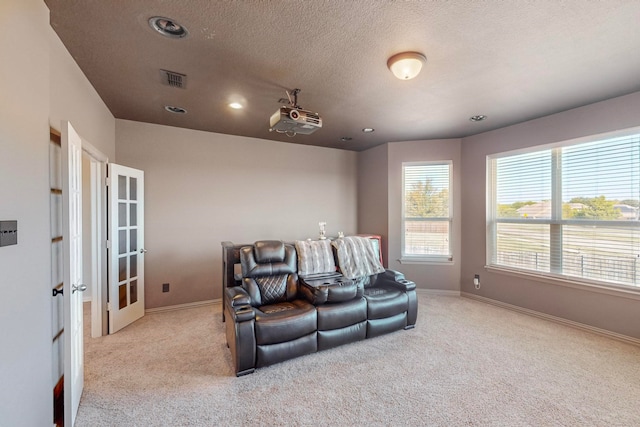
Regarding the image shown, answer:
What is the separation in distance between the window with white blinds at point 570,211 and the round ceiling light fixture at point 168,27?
176 inches

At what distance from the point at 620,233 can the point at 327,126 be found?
152 inches

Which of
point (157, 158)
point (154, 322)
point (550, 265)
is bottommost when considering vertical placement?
point (154, 322)

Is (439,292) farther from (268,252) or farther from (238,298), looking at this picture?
(238,298)

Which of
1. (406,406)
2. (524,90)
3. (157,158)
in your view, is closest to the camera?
(406,406)

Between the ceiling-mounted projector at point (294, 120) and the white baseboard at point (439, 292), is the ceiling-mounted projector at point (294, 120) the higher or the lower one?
the higher one

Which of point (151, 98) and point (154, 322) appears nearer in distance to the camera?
point (151, 98)

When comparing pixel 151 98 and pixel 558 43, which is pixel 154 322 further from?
pixel 558 43

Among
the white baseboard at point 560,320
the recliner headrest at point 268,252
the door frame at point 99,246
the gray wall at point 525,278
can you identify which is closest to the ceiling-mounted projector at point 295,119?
the recliner headrest at point 268,252

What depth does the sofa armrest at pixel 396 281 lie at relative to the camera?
334cm

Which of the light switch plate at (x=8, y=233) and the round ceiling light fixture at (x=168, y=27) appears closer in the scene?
the light switch plate at (x=8, y=233)

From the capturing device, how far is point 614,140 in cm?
307

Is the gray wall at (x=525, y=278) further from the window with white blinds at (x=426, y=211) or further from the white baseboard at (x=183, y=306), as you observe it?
the white baseboard at (x=183, y=306)

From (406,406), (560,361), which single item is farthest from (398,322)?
(560,361)

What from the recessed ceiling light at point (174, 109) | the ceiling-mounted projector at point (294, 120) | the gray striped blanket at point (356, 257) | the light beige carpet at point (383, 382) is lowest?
the light beige carpet at point (383, 382)
